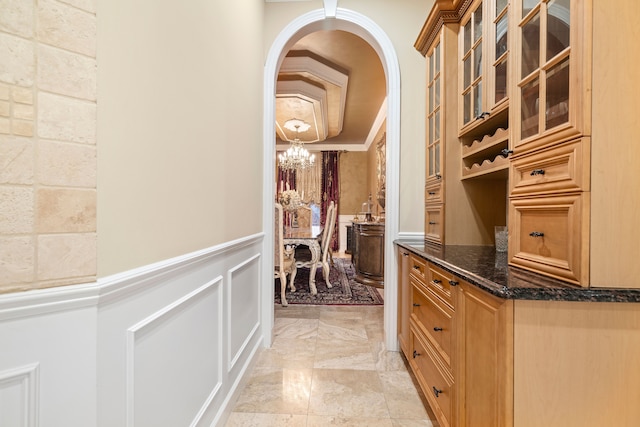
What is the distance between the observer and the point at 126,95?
33.5 inches

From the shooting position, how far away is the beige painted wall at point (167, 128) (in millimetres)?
799

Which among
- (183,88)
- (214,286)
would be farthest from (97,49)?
(214,286)

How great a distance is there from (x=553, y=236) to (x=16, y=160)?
Result: 5.00ft

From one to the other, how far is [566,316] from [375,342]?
1.86 m

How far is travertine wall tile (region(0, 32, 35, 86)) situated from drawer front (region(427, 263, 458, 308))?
1.52m

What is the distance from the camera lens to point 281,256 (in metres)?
3.46

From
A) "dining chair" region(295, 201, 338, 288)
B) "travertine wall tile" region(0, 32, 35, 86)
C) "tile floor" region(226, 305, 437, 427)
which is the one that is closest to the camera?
"travertine wall tile" region(0, 32, 35, 86)

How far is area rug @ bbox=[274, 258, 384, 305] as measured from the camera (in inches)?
144

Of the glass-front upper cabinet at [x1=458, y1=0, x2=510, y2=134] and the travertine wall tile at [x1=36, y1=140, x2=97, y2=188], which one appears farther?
the glass-front upper cabinet at [x1=458, y1=0, x2=510, y2=134]

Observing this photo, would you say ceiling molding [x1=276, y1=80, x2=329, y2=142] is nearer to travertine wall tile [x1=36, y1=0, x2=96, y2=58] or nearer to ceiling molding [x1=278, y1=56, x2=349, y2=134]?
ceiling molding [x1=278, y1=56, x2=349, y2=134]

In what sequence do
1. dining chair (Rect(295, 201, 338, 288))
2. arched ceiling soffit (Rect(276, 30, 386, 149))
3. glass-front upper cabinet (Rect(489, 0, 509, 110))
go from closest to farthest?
glass-front upper cabinet (Rect(489, 0, 509, 110)), arched ceiling soffit (Rect(276, 30, 386, 149)), dining chair (Rect(295, 201, 338, 288))

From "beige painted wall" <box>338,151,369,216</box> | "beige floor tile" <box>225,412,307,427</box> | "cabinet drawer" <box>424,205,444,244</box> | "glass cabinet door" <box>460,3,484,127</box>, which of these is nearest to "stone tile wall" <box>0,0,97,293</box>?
"beige floor tile" <box>225,412,307,427</box>

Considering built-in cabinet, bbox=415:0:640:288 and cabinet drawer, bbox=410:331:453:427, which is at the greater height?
built-in cabinet, bbox=415:0:640:288

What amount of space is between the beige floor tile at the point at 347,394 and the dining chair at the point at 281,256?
1467 millimetres
